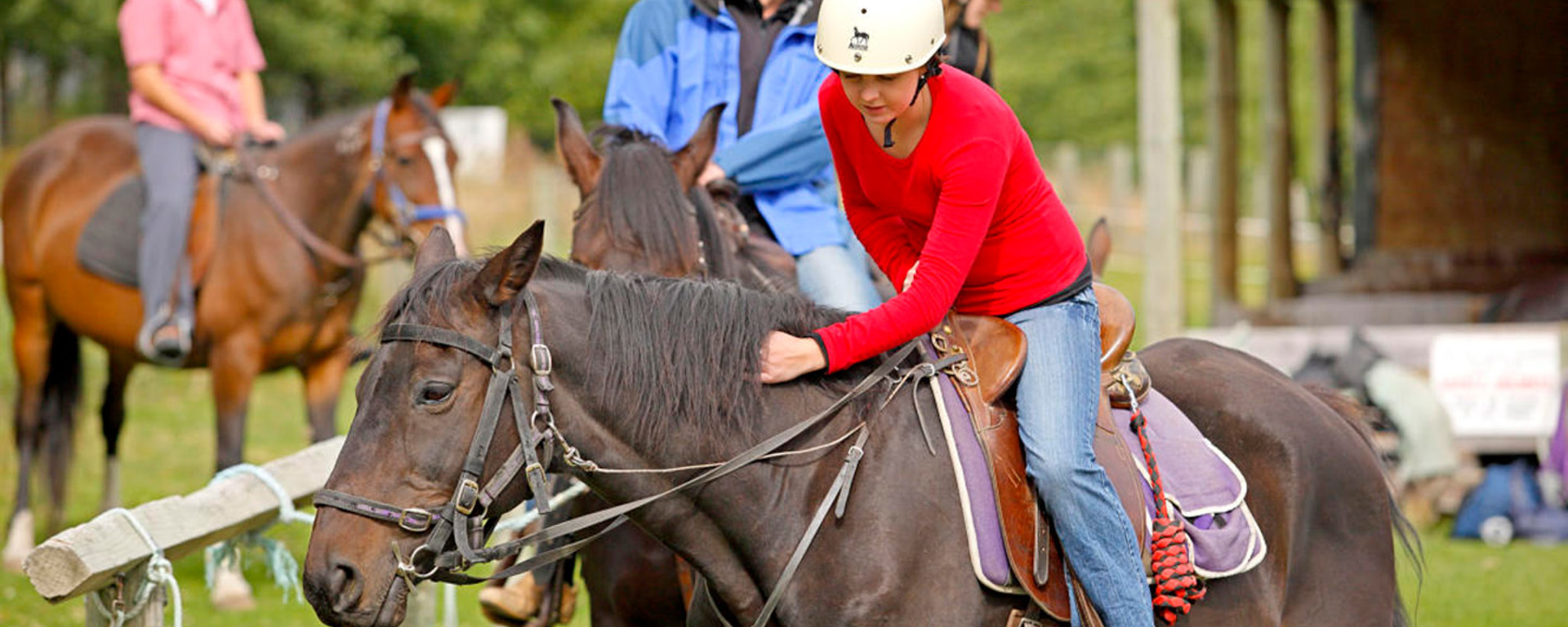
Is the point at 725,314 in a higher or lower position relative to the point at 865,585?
higher

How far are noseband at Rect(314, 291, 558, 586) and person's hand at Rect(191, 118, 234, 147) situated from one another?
5.77 meters

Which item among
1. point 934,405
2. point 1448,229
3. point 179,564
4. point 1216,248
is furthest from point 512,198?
point 934,405

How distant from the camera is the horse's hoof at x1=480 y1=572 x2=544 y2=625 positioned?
480 cm

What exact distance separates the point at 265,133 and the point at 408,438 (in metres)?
6.35

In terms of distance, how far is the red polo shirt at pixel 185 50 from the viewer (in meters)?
8.38

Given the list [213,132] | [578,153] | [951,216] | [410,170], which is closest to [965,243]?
[951,216]

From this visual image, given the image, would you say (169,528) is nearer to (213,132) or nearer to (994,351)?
(994,351)

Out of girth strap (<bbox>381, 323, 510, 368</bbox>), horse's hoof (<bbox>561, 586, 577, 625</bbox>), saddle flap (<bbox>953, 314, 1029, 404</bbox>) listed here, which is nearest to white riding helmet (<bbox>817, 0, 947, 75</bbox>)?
saddle flap (<bbox>953, 314, 1029, 404</bbox>)

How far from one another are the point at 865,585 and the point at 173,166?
6159mm

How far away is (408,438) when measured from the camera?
300 cm

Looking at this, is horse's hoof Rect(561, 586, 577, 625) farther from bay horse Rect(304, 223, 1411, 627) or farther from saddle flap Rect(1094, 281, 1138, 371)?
saddle flap Rect(1094, 281, 1138, 371)

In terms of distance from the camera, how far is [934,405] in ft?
11.5

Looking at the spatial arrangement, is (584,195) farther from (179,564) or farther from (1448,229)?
(1448,229)

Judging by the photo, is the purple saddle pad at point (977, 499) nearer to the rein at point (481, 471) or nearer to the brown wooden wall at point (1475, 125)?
the rein at point (481, 471)
